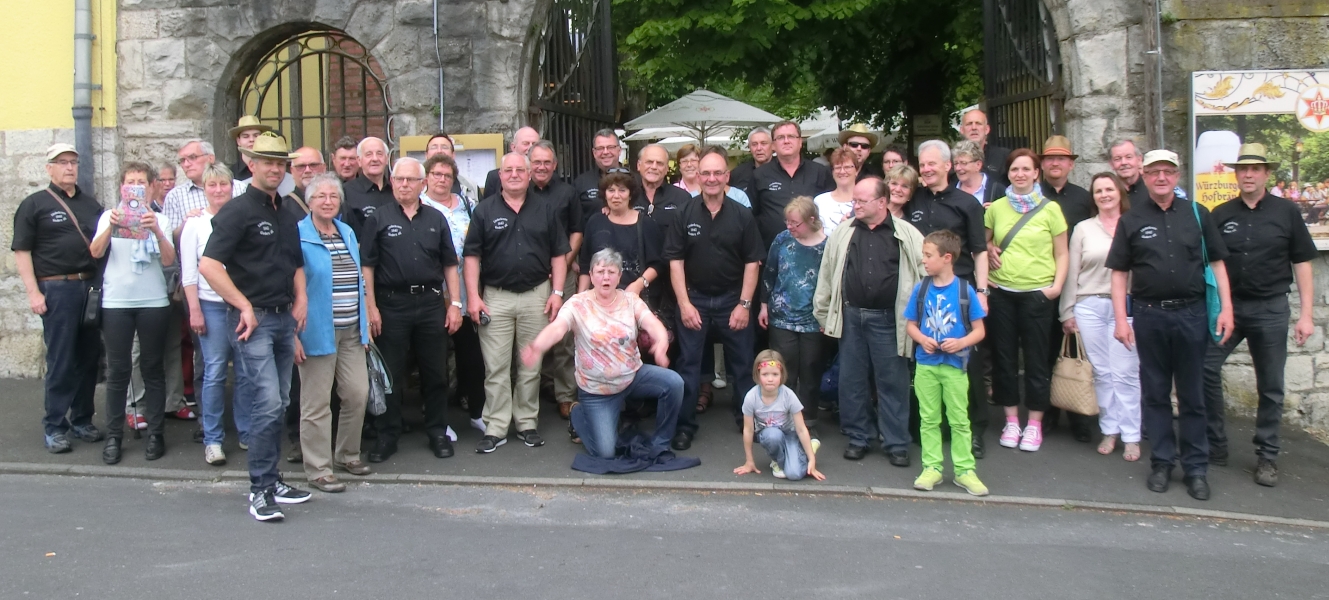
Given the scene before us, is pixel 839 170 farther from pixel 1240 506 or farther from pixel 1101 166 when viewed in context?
pixel 1240 506

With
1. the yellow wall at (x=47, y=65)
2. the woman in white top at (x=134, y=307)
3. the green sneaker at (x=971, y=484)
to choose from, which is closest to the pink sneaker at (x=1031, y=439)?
the green sneaker at (x=971, y=484)

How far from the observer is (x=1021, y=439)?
7.03m

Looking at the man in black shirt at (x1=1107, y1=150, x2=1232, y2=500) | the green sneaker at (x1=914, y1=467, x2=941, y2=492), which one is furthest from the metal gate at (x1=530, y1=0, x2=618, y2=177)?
the man in black shirt at (x1=1107, y1=150, x2=1232, y2=500)

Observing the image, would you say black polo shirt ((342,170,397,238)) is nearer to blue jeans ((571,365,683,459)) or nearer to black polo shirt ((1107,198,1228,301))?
blue jeans ((571,365,683,459))

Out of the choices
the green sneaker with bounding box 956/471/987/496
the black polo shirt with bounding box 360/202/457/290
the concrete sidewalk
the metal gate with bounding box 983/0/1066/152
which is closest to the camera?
the green sneaker with bounding box 956/471/987/496

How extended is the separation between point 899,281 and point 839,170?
109cm

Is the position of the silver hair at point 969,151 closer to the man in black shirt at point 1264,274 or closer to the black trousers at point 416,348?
the man in black shirt at point 1264,274

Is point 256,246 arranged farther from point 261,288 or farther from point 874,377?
point 874,377

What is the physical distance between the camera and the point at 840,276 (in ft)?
21.8

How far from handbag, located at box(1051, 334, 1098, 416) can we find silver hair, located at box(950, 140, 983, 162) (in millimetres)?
1249

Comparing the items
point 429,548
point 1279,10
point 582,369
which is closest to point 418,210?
point 582,369

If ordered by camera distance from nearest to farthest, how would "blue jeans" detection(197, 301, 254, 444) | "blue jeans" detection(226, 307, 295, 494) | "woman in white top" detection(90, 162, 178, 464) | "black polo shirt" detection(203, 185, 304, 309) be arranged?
"black polo shirt" detection(203, 185, 304, 309)
"blue jeans" detection(226, 307, 295, 494)
"blue jeans" detection(197, 301, 254, 444)
"woman in white top" detection(90, 162, 178, 464)

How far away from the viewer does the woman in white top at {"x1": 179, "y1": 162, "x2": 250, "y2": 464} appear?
620 centimetres

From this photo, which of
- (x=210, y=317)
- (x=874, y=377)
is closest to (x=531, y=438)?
(x=210, y=317)
